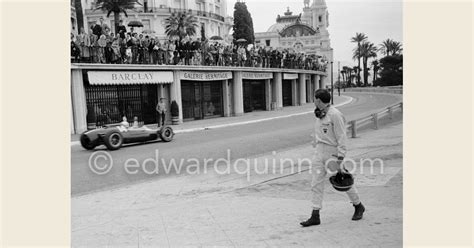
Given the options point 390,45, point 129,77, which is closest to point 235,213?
point 390,45

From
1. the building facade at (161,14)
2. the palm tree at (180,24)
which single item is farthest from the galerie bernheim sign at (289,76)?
the building facade at (161,14)

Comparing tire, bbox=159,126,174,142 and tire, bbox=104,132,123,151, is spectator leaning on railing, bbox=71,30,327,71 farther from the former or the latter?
tire, bbox=104,132,123,151

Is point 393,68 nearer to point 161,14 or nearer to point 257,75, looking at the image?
point 257,75

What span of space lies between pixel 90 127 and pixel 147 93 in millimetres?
4292

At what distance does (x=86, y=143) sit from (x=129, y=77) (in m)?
8.19

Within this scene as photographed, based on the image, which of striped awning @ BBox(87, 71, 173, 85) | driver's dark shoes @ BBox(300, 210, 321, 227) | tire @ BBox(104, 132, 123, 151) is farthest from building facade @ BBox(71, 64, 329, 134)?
driver's dark shoes @ BBox(300, 210, 321, 227)

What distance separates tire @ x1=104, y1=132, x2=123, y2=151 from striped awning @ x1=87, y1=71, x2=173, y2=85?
23.2 ft

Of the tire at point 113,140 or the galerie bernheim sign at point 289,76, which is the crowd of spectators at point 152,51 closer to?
the galerie bernheim sign at point 289,76
